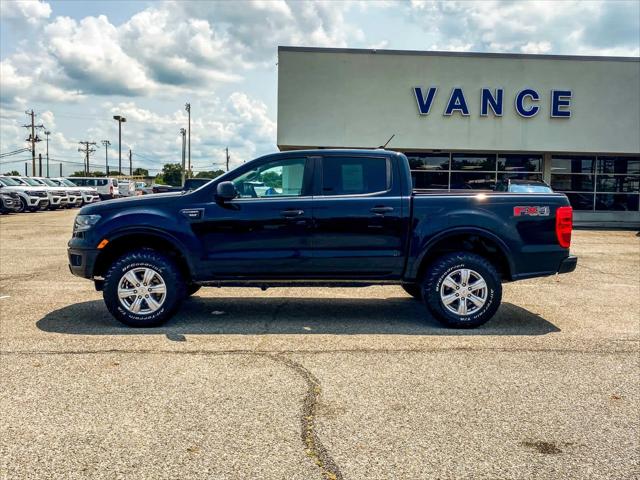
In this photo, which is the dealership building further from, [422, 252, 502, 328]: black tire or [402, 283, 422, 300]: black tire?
[422, 252, 502, 328]: black tire

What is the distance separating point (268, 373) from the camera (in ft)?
15.6

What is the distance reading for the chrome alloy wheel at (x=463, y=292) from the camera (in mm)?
6309

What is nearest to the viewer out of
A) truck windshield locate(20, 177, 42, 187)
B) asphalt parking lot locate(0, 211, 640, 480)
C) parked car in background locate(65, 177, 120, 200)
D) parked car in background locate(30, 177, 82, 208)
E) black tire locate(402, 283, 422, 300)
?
asphalt parking lot locate(0, 211, 640, 480)

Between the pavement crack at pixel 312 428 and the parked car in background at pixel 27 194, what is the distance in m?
25.8

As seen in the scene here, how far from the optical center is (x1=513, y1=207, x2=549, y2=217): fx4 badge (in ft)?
21.0

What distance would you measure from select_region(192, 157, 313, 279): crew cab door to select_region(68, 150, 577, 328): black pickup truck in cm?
1

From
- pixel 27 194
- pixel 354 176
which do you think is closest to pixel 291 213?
pixel 354 176

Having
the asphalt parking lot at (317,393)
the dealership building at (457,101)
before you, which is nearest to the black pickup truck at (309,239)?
the asphalt parking lot at (317,393)

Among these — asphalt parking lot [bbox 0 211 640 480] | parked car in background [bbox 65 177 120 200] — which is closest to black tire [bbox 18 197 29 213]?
parked car in background [bbox 65 177 120 200]

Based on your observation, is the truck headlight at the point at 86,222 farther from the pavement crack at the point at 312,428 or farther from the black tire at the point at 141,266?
the pavement crack at the point at 312,428

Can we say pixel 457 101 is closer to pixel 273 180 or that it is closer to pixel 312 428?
pixel 273 180

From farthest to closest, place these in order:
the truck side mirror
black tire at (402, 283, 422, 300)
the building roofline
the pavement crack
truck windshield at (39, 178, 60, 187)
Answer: truck windshield at (39, 178, 60, 187) → the building roofline → black tire at (402, 283, 422, 300) → the truck side mirror → the pavement crack

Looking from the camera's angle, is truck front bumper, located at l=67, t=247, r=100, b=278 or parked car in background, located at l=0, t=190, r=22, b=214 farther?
parked car in background, located at l=0, t=190, r=22, b=214

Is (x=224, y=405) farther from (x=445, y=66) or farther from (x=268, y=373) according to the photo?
(x=445, y=66)
